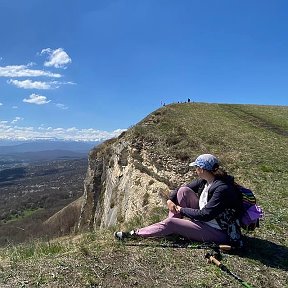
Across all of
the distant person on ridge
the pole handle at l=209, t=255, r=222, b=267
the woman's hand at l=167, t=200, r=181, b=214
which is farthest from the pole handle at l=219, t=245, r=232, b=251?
the woman's hand at l=167, t=200, r=181, b=214

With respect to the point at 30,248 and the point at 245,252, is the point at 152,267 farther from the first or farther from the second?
the point at 30,248

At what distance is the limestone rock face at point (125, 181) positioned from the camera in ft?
68.1

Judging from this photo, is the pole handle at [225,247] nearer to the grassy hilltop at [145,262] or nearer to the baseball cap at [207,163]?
the grassy hilltop at [145,262]

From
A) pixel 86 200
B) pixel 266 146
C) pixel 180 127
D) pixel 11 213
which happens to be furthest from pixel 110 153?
pixel 11 213

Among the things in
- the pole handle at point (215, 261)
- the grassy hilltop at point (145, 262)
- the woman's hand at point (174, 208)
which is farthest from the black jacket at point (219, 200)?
the pole handle at point (215, 261)

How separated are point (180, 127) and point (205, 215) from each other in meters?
18.3

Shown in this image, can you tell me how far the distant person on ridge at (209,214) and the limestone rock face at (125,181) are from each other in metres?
5.49

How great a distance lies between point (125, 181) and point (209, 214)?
1830 cm

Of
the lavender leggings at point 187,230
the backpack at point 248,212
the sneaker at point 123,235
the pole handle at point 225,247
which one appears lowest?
the pole handle at point 225,247

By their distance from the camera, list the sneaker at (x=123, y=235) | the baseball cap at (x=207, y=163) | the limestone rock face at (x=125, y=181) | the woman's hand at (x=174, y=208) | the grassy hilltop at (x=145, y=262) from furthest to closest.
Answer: the limestone rock face at (x=125, y=181), the woman's hand at (x=174, y=208), the sneaker at (x=123, y=235), the baseball cap at (x=207, y=163), the grassy hilltop at (x=145, y=262)

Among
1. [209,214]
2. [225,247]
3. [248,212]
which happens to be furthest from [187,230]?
[248,212]

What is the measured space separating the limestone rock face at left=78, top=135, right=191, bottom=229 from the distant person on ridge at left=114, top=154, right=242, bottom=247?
18.0ft

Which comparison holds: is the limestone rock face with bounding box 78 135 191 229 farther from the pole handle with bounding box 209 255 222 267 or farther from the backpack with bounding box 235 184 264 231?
the pole handle with bounding box 209 255 222 267

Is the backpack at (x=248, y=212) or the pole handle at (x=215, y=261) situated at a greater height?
the backpack at (x=248, y=212)
